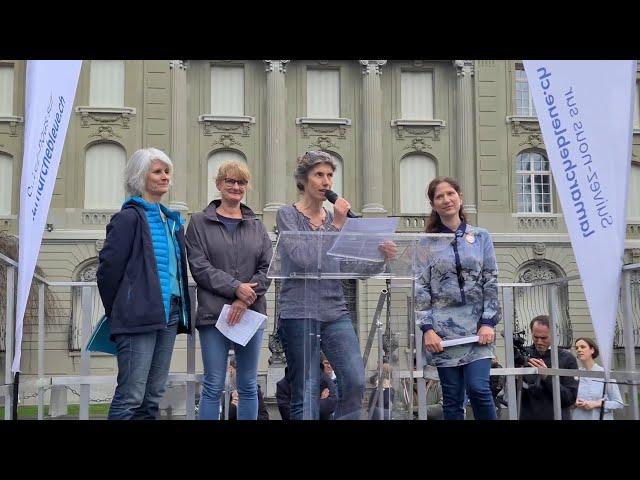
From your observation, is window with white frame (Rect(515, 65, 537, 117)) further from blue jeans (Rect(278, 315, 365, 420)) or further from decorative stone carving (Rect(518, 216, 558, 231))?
blue jeans (Rect(278, 315, 365, 420))

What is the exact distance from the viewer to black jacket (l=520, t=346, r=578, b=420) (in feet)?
22.2

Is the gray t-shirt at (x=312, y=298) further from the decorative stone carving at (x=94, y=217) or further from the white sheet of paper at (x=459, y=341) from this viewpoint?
the decorative stone carving at (x=94, y=217)

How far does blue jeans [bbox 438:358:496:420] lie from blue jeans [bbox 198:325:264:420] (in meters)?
1.11

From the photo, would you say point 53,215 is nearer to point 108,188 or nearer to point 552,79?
point 108,188

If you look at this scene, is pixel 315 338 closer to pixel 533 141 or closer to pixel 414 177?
pixel 414 177

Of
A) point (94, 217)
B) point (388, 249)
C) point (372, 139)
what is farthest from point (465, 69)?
point (388, 249)

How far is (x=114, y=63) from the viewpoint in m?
33.7

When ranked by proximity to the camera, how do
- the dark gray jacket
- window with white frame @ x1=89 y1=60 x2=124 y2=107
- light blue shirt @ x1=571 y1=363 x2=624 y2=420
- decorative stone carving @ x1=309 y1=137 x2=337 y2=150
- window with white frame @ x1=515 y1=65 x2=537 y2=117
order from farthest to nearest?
window with white frame @ x1=515 y1=65 x2=537 y2=117 → decorative stone carving @ x1=309 y1=137 x2=337 y2=150 → window with white frame @ x1=89 y1=60 x2=124 y2=107 → light blue shirt @ x1=571 y1=363 x2=624 y2=420 → the dark gray jacket

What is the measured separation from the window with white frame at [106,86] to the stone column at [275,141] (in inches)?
222

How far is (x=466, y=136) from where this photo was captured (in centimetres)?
3481

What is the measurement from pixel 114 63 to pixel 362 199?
10.8 m

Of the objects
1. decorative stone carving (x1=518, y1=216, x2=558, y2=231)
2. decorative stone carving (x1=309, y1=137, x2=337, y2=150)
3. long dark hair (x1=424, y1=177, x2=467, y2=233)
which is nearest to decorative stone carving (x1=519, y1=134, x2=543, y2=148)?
decorative stone carving (x1=518, y1=216, x2=558, y2=231)

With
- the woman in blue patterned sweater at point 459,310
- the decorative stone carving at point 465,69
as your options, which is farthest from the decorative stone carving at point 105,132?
the woman in blue patterned sweater at point 459,310

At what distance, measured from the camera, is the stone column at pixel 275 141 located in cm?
3384
